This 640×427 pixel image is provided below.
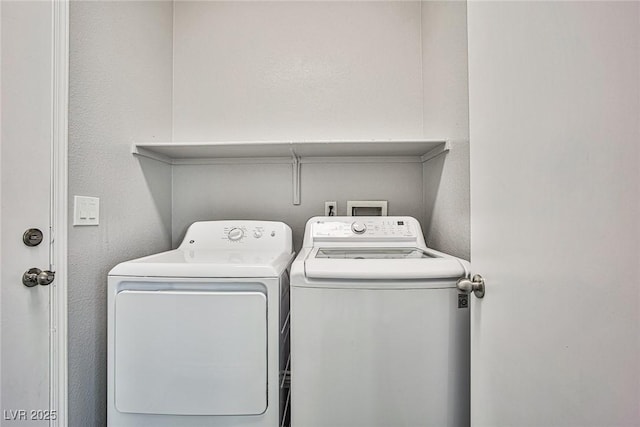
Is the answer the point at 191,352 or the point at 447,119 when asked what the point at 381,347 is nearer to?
the point at 191,352

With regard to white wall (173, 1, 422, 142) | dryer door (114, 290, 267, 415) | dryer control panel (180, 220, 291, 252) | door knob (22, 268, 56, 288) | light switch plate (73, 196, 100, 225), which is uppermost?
white wall (173, 1, 422, 142)

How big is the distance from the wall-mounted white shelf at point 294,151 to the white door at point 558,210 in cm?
78

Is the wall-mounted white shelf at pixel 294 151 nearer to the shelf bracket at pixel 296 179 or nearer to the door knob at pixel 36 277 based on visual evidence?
the shelf bracket at pixel 296 179

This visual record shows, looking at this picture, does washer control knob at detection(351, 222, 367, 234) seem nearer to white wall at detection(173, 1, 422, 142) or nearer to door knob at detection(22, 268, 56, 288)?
white wall at detection(173, 1, 422, 142)

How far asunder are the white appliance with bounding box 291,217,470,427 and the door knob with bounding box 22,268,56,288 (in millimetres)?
860

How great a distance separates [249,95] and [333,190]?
837 millimetres

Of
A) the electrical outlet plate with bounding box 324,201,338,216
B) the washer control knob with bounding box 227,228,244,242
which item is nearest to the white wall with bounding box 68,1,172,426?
the washer control knob with bounding box 227,228,244,242

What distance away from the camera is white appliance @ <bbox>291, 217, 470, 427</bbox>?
3.34ft

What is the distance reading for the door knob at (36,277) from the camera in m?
0.98

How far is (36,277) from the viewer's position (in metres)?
1.00

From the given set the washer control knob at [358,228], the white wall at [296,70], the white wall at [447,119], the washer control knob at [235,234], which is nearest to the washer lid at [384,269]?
the white wall at [447,119]

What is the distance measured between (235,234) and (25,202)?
2.86ft

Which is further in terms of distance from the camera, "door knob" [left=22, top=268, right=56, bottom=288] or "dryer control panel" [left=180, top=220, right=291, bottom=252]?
"dryer control panel" [left=180, top=220, right=291, bottom=252]

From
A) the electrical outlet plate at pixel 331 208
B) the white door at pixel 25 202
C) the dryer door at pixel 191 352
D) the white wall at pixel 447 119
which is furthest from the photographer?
the electrical outlet plate at pixel 331 208
